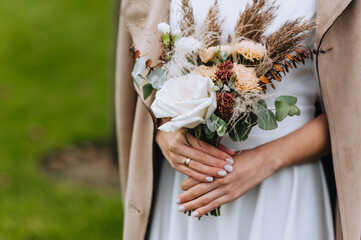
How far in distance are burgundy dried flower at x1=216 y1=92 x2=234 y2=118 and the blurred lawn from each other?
→ 261cm

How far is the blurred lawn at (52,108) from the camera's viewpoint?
3988mm

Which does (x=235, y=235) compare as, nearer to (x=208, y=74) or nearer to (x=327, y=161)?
(x=327, y=161)

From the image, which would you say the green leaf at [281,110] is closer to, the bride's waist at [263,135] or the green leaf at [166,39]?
the bride's waist at [263,135]

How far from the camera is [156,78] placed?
1.62 meters

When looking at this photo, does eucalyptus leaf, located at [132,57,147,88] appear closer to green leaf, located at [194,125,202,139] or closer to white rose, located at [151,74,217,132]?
white rose, located at [151,74,217,132]

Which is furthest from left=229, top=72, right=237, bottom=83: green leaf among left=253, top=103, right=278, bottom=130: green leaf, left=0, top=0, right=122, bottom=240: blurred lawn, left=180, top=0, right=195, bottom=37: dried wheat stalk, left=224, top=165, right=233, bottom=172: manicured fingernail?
left=0, top=0, right=122, bottom=240: blurred lawn

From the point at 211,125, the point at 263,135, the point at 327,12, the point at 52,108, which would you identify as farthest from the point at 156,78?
the point at 52,108

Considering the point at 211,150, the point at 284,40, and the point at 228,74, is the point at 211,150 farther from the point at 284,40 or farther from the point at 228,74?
the point at 284,40

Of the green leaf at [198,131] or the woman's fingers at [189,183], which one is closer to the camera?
the green leaf at [198,131]

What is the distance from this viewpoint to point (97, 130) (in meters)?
5.59

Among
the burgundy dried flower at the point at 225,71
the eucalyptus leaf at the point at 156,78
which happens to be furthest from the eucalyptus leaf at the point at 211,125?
the eucalyptus leaf at the point at 156,78

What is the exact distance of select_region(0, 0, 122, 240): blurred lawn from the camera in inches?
157

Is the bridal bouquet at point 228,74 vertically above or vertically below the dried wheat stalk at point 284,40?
below

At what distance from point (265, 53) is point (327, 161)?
684 mm
